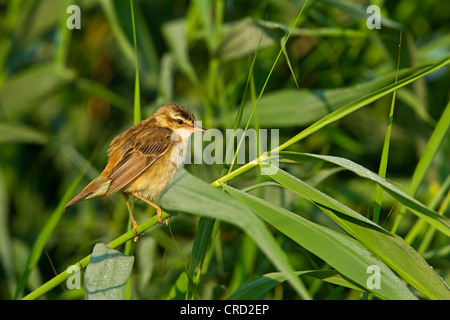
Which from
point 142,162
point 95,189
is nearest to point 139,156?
point 142,162

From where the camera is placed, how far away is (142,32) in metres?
3.76

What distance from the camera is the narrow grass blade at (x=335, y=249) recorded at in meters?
1.61

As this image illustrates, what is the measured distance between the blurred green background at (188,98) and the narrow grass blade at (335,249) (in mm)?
997

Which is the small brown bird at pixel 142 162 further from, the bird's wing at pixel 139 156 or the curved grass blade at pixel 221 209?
the curved grass blade at pixel 221 209

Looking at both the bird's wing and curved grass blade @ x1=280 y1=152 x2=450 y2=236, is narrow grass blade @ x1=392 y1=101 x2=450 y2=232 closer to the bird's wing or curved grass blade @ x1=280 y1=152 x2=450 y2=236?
curved grass blade @ x1=280 y1=152 x2=450 y2=236

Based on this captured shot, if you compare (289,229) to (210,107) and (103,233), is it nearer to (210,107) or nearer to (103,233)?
(210,107)

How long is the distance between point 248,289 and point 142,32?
244 centimetres

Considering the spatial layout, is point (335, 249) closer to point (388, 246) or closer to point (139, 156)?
point (388, 246)

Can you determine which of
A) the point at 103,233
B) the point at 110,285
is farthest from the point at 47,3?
the point at 110,285

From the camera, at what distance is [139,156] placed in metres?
2.73

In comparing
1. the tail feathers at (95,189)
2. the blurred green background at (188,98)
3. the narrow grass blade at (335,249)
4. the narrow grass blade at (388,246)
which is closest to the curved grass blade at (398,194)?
the narrow grass blade at (388,246)

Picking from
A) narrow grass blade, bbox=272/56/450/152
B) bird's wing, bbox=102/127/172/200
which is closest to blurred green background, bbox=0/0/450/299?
bird's wing, bbox=102/127/172/200

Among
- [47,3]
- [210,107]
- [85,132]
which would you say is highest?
[47,3]

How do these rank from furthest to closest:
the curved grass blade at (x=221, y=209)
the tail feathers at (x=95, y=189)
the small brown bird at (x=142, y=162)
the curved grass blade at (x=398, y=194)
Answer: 1. the small brown bird at (x=142, y=162)
2. the tail feathers at (x=95, y=189)
3. the curved grass blade at (x=398, y=194)
4. the curved grass blade at (x=221, y=209)
